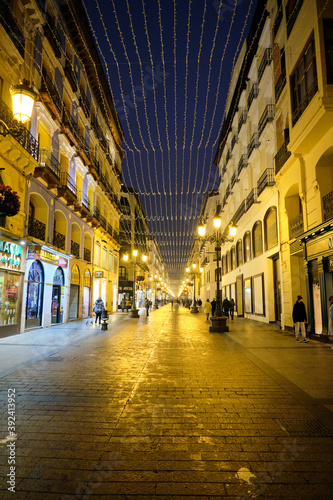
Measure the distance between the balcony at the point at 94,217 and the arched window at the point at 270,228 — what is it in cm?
1219

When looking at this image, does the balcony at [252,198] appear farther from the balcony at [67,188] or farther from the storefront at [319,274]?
the balcony at [67,188]

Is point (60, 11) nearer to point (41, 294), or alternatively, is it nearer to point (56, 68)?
point (56, 68)

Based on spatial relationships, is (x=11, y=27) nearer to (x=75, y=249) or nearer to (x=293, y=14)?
(x=293, y=14)

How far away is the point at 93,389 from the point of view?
579 centimetres

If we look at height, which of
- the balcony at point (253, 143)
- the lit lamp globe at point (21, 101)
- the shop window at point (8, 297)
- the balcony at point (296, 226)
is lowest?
the shop window at point (8, 297)

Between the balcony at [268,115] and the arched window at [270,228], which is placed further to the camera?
the arched window at [270,228]

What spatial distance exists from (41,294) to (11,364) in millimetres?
9381

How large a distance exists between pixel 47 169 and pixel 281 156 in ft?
36.1

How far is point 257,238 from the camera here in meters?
22.2

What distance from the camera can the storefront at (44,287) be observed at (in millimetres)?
15250

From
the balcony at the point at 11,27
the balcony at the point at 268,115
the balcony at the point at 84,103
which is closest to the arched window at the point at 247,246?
the balcony at the point at 268,115

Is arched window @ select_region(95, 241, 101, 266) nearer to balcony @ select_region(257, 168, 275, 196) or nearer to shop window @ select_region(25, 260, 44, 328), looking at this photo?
shop window @ select_region(25, 260, 44, 328)

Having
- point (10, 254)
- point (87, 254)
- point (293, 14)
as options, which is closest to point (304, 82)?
point (293, 14)

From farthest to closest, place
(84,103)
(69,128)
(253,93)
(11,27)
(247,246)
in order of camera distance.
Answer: (247,246)
(84,103)
(253,93)
(69,128)
(11,27)
